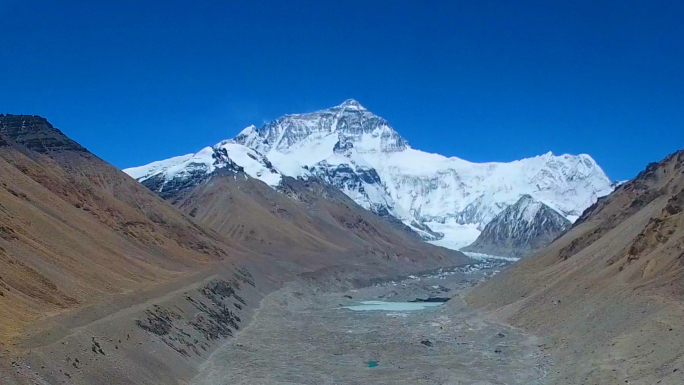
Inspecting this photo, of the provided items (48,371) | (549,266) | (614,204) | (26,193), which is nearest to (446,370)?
(48,371)

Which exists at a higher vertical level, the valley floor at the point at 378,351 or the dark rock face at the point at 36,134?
the dark rock face at the point at 36,134

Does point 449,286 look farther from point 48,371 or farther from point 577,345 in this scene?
point 48,371

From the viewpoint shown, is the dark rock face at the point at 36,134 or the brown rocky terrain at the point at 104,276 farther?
the dark rock face at the point at 36,134

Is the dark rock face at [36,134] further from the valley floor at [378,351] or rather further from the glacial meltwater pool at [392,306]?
the valley floor at [378,351]

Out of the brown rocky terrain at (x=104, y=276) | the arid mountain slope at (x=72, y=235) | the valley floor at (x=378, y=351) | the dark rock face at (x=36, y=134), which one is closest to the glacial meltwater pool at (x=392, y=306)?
the valley floor at (x=378, y=351)

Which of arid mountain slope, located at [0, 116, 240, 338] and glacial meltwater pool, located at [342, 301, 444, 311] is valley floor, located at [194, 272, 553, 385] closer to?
glacial meltwater pool, located at [342, 301, 444, 311]

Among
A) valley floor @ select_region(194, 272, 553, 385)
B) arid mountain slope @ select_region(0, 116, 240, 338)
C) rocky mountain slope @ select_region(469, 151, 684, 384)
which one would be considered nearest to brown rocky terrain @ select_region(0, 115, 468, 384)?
arid mountain slope @ select_region(0, 116, 240, 338)
